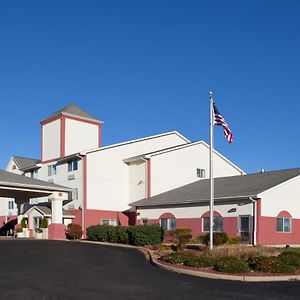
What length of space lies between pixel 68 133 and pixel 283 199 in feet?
72.5

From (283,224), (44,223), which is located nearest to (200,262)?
(283,224)

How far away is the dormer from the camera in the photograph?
47250 mm

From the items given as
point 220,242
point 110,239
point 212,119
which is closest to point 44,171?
point 110,239

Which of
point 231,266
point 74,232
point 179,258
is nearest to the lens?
point 231,266

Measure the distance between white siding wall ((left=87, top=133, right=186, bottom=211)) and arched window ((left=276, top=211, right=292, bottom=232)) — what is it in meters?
15.7

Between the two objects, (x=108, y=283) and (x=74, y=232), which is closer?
(x=108, y=283)

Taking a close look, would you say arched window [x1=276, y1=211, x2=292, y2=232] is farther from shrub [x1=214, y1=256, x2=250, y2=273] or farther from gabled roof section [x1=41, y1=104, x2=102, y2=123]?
gabled roof section [x1=41, y1=104, x2=102, y2=123]

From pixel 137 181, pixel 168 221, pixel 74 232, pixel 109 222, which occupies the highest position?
pixel 137 181

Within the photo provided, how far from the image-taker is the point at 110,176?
44469 mm

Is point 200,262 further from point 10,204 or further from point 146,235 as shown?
point 10,204

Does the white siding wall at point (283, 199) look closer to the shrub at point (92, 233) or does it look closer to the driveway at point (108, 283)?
the shrub at point (92, 233)

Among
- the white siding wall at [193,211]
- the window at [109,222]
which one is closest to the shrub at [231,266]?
the white siding wall at [193,211]

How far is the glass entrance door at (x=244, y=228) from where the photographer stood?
3291 cm

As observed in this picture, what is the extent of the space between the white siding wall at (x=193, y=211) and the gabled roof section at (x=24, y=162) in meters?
16.0
